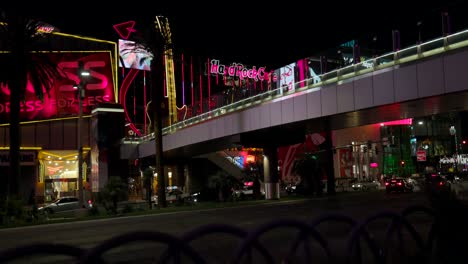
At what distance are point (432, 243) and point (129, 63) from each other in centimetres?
6088

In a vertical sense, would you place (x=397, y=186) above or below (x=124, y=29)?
below

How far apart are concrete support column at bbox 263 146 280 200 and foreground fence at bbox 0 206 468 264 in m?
36.5

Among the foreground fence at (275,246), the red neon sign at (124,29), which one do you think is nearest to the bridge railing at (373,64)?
the foreground fence at (275,246)

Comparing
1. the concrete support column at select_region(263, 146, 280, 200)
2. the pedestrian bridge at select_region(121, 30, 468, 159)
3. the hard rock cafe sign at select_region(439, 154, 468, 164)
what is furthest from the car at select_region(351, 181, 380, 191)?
the hard rock cafe sign at select_region(439, 154, 468, 164)

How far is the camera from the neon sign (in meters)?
68.6

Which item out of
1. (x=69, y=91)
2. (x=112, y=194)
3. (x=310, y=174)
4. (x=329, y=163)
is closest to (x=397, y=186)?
(x=329, y=163)

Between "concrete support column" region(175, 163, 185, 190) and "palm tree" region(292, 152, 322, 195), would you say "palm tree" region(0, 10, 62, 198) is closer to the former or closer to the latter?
"palm tree" region(292, 152, 322, 195)

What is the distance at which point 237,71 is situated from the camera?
71812 millimetres

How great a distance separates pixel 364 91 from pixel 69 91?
39135mm

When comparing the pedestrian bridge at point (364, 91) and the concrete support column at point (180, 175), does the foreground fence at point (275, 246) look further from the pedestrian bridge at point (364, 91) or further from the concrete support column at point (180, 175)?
the concrete support column at point (180, 175)

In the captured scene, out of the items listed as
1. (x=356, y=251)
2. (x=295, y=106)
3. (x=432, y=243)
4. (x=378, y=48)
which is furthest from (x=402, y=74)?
(x=356, y=251)

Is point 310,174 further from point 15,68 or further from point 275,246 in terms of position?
point 275,246

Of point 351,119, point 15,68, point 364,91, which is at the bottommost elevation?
point 351,119

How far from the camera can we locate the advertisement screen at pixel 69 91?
5481 centimetres
